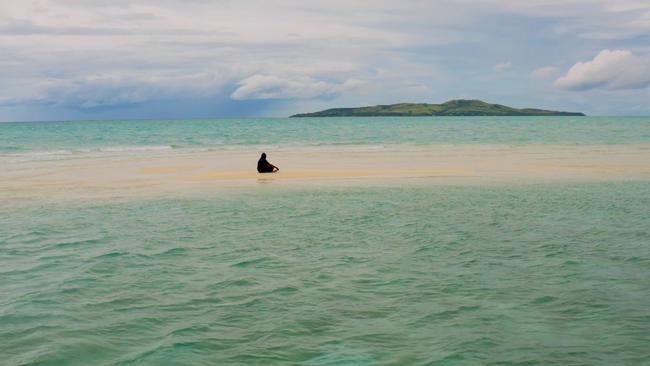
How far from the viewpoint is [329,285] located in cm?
1146

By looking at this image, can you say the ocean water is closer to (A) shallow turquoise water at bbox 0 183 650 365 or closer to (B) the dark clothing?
(B) the dark clothing

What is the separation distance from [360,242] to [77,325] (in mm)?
7466

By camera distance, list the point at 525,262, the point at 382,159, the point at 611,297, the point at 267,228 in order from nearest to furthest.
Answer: the point at 611,297 < the point at 525,262 < the point at 267,228 < the point at 382,159

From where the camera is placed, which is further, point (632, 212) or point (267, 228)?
point (632, 212)

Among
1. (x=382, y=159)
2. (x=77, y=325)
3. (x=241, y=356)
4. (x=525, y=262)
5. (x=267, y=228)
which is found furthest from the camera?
(x=382, y=159)

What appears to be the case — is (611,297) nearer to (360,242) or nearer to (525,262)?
(525,262)

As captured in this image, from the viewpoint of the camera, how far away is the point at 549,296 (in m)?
10.6

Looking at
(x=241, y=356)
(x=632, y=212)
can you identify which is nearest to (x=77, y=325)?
(x=241, y=356)

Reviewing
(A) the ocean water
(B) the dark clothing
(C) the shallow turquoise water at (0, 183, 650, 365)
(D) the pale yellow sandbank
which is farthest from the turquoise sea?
(A) the ocean water

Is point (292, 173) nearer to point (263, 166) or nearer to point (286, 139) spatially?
point (263, 166)

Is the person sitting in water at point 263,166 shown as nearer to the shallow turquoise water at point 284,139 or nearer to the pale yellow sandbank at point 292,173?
the pale yellow sandbank at point 292,173

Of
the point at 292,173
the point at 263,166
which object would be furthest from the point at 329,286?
the point at 292,173

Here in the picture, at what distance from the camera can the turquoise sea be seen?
27.8 ft

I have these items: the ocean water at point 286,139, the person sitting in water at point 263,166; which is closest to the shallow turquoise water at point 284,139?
the ocean water at point 286,139
